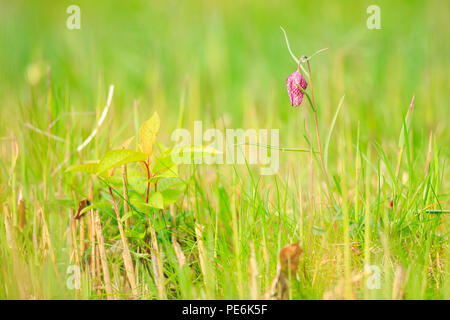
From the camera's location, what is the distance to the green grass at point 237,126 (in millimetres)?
1468

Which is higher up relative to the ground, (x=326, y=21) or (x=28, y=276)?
(x=326, y=21)

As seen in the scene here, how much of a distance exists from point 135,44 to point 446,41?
2261 millimetres

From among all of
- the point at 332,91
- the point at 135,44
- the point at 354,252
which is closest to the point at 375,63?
the point at 332,91

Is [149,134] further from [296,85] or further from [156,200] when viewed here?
[296,85]

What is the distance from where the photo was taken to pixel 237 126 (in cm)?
302

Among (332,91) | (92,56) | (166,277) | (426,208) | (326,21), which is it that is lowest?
(166,277)

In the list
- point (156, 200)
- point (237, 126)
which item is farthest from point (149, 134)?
point (237, 126)

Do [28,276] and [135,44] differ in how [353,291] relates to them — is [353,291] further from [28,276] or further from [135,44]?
[135,44]

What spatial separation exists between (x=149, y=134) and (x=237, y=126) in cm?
153

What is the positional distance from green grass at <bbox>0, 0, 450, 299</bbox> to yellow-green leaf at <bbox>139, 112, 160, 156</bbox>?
186 mm

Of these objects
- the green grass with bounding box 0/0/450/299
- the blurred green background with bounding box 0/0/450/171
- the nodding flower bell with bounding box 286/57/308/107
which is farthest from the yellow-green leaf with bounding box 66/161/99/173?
the blurred green background with bounding box 0/0/450/171

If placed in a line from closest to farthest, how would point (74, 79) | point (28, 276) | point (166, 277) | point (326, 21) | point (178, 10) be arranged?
point (28, 276) < point (166, 277) < point (74, 79) < point (326, 21) < point (178, 10)

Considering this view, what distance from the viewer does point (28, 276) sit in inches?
58.2

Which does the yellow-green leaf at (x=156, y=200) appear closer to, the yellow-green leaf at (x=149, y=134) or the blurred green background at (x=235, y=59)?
the yellow-green leaf at (x=149, y=134)
